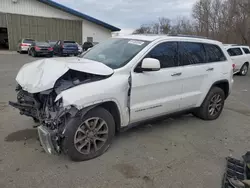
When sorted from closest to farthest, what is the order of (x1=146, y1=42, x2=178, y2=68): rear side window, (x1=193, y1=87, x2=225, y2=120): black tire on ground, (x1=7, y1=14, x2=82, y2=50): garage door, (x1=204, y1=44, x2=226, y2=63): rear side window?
(x1=146, y1=42, x2=178, y2=68): rear side window → (x1=204, y1=44, x2=226, y2=63): rear side window → (x1=193, y1=87, x2=225, y2=120): black tire on ground → (x1=7, y1=14, x2=82, y2=50): garage door

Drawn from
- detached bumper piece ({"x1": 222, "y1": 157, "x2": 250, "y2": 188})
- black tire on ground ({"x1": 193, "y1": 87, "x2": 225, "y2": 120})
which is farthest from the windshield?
detached bumper piece ({"x1": 222, "y1": 157, "x2": 250, "y2": 188})

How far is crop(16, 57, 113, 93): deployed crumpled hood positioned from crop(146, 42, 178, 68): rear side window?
3.08ft

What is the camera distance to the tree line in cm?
3169

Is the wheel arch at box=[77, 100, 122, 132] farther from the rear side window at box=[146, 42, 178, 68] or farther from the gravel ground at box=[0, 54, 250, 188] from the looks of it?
the rear side window at box=[146, 42, 178, 68]

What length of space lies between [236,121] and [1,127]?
16.8ft

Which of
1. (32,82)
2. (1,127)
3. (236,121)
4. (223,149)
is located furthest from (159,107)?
(1,127)

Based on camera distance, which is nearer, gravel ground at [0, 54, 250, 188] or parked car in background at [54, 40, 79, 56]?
gravel ground at [0, 54, 250, 188]

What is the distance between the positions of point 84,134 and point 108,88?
735mm

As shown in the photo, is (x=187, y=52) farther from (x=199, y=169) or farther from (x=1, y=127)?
(x=1, y=127)

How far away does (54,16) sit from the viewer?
3141 centimetres

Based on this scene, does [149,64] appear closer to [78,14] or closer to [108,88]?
[108,88]

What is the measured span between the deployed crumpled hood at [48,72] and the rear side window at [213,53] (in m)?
2.48

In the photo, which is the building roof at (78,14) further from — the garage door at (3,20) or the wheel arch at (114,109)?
the wheel arch at (114,109)

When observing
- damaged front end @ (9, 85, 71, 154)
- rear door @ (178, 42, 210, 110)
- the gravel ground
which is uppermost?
rear door @ (178, 42, 210, 110)
